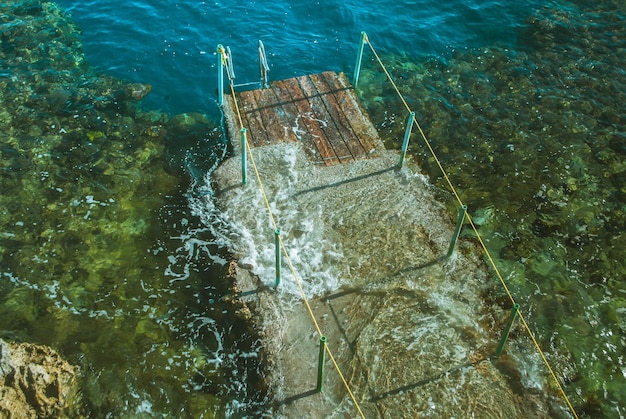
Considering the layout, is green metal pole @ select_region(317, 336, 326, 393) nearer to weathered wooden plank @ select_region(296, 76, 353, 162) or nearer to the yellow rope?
the yellow rope

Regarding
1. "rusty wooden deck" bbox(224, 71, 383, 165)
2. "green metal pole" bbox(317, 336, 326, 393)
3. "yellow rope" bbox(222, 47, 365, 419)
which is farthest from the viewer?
"rusty wooden deck" bbox(224, 71, 383, 165)

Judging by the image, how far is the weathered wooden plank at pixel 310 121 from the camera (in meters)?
13.4

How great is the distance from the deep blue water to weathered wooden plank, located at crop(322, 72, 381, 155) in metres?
2.08

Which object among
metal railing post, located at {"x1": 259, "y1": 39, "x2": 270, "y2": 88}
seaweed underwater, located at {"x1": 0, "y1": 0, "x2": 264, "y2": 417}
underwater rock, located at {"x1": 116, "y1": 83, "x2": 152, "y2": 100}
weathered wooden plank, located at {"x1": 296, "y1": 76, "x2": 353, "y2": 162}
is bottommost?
seaweed underwater, located at {"x1": 0, "y1": 0, "x2": 264, "y2": 417}

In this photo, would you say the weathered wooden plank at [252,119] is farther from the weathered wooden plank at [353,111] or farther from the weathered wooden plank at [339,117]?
the weathered wooden plank at [353,111]

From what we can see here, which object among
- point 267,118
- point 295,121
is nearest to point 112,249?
point 267,118

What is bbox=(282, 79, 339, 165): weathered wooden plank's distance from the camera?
1335 centimetres

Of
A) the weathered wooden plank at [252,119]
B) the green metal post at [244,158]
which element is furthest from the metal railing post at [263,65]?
the green metal post at [244,158]

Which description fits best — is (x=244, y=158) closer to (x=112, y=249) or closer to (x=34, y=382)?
(x=112, y=249)

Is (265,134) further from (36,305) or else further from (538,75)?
(538,75)

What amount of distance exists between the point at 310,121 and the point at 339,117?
30.8 inches

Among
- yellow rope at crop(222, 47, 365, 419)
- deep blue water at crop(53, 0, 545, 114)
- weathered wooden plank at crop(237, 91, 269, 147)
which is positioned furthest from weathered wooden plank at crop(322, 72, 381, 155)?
yellow rope at crop(222, 47, 365, 419)

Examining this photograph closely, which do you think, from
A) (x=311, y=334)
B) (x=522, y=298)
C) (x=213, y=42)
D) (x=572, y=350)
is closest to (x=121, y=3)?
(x=213, y=42)

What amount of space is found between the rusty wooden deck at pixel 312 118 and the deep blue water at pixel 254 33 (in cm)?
187
